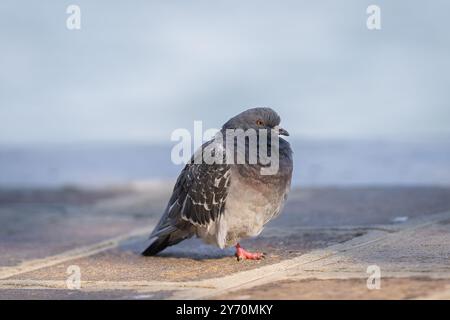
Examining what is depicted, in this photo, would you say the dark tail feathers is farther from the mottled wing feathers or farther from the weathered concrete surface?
the mottled wing feathers

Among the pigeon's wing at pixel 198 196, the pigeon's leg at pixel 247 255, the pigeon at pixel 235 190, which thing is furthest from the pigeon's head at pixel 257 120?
the pigeon's leg at pixel 247 255

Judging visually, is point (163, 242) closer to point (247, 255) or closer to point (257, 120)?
point (247, 255)

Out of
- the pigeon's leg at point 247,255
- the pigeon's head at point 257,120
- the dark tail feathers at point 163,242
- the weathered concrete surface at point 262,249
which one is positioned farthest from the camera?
the dark tail feathers at point 163,242

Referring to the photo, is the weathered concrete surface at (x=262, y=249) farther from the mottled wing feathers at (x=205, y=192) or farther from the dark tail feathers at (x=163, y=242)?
the mottled wing feathers at (x=205, y=192)

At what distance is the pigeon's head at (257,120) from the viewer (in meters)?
5.93

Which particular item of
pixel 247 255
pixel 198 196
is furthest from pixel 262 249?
pixel 198 196

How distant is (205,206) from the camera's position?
5.81 m

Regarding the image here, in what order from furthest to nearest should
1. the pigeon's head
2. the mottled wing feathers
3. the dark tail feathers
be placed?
the dark tail feathers < the pigeon's head < the mottled wing feathers

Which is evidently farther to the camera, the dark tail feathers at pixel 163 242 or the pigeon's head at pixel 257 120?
the dark tail feathers at pixel 163 242

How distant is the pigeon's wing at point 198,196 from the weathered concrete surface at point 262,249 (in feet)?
0.94

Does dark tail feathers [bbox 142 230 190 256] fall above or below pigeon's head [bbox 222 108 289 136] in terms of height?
below

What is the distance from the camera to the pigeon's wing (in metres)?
5.71

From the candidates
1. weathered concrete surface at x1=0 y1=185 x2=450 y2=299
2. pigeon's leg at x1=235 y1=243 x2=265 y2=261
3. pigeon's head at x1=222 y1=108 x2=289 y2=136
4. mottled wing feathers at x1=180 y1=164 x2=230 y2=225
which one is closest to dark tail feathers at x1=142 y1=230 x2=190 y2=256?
weathered concrete surface at x1=0 y1=185 x2=450 y2=299
